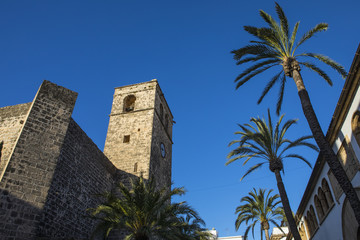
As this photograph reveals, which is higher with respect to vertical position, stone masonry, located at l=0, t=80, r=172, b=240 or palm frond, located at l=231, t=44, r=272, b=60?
palm frond, located at l=231, t=44, r=272, b=60

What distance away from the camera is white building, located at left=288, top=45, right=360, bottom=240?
1010 centimetres

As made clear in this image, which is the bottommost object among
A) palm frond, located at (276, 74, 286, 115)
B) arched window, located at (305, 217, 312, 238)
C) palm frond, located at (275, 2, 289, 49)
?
arched window, located at (305, 217, 312, 238)

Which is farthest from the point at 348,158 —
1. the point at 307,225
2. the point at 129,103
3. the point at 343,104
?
the point at 129,103

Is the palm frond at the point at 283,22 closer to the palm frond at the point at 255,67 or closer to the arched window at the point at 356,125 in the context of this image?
the palm frond at the point at 255,67

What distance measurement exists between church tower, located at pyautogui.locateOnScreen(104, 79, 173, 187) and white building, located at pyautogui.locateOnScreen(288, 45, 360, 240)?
958cm

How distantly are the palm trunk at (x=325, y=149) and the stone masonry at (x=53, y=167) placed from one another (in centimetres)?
946

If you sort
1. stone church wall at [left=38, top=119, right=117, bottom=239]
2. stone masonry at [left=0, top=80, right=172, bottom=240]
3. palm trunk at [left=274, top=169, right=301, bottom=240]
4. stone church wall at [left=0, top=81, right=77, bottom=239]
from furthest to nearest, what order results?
1. palm trunk at [left=274, top=169, right=301, bottom=240]
2. stone church wall at [left=38, top=119, right=117, bottom=239]
3. stone masonry at [left=0, top=80, right=172, bottom=240]
4. stone church wall at [left=0, top=81, right=77, bottom=239]

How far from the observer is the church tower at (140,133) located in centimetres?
1856

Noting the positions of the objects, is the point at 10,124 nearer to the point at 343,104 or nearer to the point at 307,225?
the point at 343,104

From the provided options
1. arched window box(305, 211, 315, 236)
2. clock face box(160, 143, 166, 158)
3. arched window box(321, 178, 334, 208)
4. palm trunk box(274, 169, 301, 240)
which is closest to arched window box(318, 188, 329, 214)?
arched window box(321, 178, 334, 208)

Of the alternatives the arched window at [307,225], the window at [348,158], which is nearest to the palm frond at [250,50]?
the window at [348,158]

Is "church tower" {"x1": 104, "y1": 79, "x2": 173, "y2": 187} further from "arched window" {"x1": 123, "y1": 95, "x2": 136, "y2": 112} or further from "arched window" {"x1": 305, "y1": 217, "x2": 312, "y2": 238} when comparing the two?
"arched window" {"x1": 305, "y1": 217, "x2": 312, "y2": 238}

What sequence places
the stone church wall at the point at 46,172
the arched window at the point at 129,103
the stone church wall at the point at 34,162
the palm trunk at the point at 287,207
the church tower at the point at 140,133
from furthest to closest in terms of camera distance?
1. the arched window at the point at 129,103
2. the church tower at the point at 140,133
3. the palm trunk at the point at 287,207
4. the stone church wall at the point at 46,172
5. the stone church wall at the point at 34,162

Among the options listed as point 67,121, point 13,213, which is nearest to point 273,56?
point 67,121
